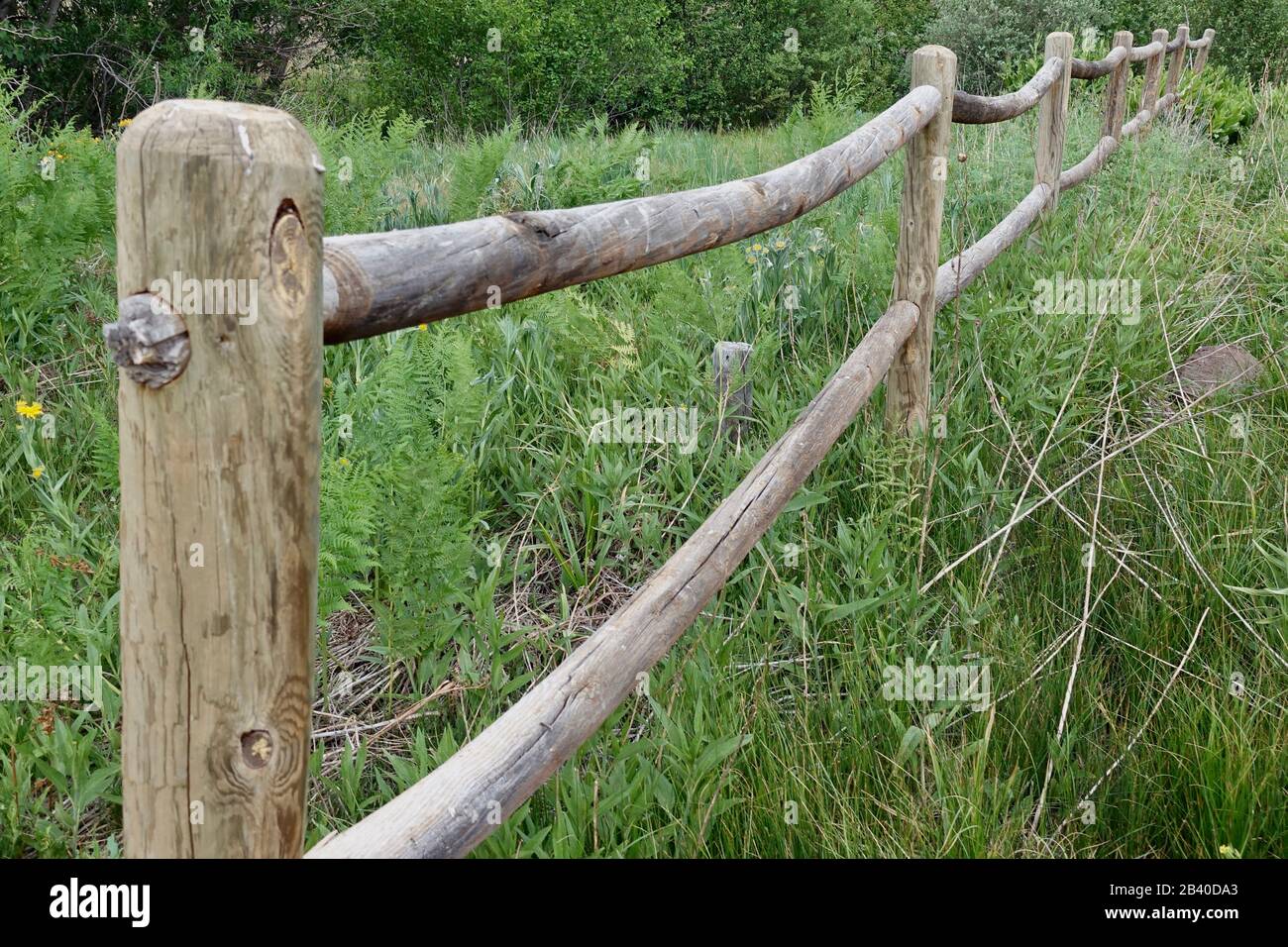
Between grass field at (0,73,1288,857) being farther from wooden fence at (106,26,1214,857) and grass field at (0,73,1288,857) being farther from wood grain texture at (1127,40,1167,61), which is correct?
wood grain texture at (1127,40,1167,61)

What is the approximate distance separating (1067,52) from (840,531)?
4.18 meters

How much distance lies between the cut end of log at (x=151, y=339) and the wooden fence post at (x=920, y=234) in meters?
2.71

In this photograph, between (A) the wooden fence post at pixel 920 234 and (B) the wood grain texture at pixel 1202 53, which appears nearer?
(A) the wooden fence post at pixel 920 234

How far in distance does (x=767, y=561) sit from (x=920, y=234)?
134 cm

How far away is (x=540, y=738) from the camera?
1550 millimetres

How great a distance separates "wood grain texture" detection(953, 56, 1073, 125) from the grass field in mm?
562

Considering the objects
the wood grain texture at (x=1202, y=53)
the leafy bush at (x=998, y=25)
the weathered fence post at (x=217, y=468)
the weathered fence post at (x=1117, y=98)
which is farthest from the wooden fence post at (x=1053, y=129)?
the leafy bush at (x=998, y=25)

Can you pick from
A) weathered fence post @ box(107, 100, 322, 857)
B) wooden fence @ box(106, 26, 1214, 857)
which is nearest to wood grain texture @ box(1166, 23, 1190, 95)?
wooden fence @ box(106, 26, 1214, 857)

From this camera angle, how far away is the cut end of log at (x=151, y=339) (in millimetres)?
971

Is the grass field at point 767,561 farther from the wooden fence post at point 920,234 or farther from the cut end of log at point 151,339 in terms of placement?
the cut end of log at point 151,339

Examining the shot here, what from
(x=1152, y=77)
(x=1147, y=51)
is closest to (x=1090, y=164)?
(x=1147, y=51)

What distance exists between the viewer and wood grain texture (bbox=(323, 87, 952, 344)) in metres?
1.16

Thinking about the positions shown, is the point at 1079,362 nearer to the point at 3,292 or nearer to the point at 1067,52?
the point at 1067,52

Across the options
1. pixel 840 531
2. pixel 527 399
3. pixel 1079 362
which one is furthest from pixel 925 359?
pixel 527 399
